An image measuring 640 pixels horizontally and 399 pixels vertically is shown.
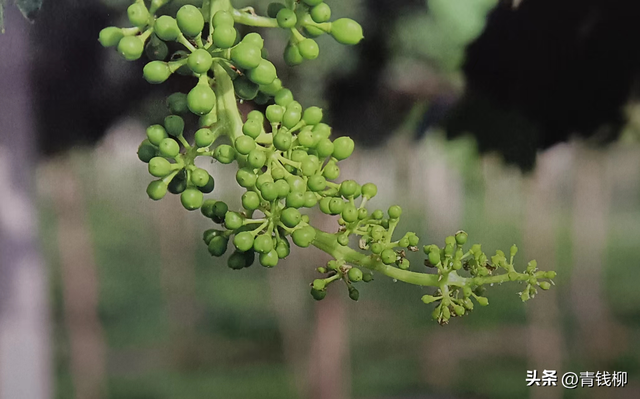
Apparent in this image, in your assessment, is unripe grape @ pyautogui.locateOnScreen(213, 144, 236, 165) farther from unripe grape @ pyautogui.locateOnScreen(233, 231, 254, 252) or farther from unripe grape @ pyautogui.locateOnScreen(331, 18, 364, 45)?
unripe grape @ pyautogui.locateOnScreen(331, 18, 364, 45)

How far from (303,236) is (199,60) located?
263mm

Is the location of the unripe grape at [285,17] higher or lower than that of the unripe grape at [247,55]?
higher

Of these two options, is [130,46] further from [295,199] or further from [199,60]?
[295,199]

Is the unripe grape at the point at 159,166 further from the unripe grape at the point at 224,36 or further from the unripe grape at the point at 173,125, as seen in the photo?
the unripe grape at the point at 224,36

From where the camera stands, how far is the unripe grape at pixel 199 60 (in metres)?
0.66

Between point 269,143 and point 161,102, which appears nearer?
point 269,143

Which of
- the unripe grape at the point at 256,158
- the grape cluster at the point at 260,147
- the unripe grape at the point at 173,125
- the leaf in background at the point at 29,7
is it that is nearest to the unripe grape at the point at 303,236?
the grape cluster at the point at 260,147

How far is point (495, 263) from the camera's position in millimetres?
807

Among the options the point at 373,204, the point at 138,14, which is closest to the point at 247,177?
the point at 138,14


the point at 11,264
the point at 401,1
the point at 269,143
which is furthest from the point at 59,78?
the point at 401,1

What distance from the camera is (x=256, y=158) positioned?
0.69 metres

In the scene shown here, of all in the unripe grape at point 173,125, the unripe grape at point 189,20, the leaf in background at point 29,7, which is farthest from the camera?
the leaf in background at point 29,7

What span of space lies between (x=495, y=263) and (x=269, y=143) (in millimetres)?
376

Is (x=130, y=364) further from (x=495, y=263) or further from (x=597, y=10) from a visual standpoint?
(x=597, y=10)
